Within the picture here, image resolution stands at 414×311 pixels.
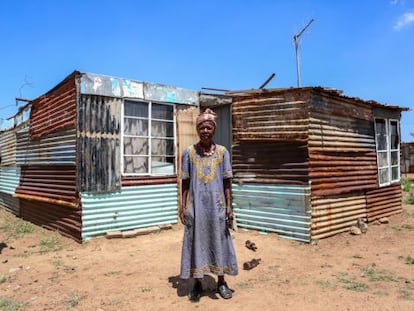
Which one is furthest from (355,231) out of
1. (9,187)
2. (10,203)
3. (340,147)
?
(9,187)

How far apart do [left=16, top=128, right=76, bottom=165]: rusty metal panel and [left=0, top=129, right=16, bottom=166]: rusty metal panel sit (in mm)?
612

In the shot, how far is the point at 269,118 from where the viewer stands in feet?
23.4

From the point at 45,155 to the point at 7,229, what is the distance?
2.24 metres

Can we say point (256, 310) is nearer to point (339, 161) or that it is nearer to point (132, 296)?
point (132, 296)

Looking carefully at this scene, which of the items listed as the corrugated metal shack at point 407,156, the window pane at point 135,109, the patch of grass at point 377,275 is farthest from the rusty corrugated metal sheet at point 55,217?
the corrugated metal shack at point 407,156

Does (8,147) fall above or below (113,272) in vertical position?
above

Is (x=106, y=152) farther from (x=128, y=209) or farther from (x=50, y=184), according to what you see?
(x=50, y=184)

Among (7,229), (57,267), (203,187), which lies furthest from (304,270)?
(7,229)

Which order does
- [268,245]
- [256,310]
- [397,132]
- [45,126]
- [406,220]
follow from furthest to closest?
[397,132] → [406,220] → [45,126] → [268,245] → [256,310]

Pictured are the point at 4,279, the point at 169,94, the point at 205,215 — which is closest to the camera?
the point at 205,215

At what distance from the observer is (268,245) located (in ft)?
21.8

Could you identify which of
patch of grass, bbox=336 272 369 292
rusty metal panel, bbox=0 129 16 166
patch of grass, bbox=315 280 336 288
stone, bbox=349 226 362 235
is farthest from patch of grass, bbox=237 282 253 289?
rusty metal panel, bbox=0 129 16 166

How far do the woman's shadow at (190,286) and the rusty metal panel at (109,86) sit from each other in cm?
411

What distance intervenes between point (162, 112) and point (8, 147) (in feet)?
22.6
